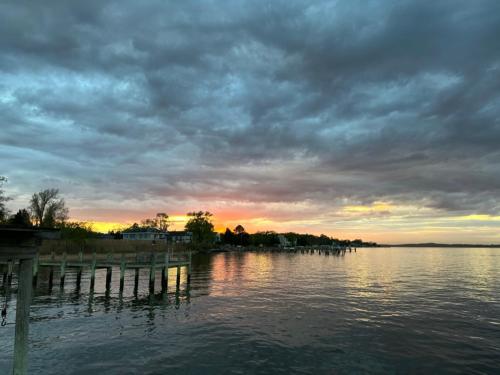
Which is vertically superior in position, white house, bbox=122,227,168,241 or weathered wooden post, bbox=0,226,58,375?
white house, bbox=122,227,168,241

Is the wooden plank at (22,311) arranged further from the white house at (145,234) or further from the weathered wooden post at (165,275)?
the white house at (145,234)

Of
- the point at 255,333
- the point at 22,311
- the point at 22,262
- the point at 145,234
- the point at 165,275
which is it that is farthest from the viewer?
the point at 145,234

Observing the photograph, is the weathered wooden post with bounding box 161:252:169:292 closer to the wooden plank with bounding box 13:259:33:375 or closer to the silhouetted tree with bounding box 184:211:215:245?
the wooden plank with bounding box 13:259:33:375

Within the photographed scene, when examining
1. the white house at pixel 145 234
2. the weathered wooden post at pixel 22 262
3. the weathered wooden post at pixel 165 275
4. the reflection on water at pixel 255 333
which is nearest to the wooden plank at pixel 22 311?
the weathered wooden post at pixel 22 262

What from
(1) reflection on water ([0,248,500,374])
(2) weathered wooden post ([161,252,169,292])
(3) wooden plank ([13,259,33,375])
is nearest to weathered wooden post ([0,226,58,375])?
(3) wooden plank ([13,259,33,375])

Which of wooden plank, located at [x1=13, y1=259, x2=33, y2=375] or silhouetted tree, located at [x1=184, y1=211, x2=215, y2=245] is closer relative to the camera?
wooden plank, located at [x1=13, y1=259, x2=33, y2=375]

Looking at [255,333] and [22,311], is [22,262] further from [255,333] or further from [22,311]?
[255,333]

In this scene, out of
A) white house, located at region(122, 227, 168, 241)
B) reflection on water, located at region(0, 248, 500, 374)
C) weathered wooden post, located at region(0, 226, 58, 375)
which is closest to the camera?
weathered wooden post, located at region(0, 226, 58, 375)

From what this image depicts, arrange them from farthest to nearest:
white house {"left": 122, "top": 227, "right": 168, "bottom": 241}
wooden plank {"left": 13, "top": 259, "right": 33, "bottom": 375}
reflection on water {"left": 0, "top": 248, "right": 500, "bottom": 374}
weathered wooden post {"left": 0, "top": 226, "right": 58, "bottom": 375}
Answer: white house {"left": 122, "top": 227, "right": 168, "bottom": 241} < reflection on water {"left": 0, "top": 248, "right": 500, "bottom": 374} < wooden plank {"left": 13, "top": 259, "right": 33, "bottom": 375} < weathered wooden post {"left": 0, "top": 226, "right": 58, "bottom": 375}

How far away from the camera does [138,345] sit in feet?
61.9

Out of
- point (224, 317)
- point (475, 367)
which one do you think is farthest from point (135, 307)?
point (475, 367)

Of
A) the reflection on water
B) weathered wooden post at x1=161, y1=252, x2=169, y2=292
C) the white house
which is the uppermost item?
the white house

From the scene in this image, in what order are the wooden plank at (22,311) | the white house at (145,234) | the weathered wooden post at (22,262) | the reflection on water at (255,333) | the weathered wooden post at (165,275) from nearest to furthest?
1. the weathered wooden post at (22,262)
2. the wooden plank at (22,311)
3. the reflection on water at (255,333)
4. the weathered wooden post at (165,275)
5. the white house at (145,234)

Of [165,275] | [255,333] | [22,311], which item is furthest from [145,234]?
[22,311]
